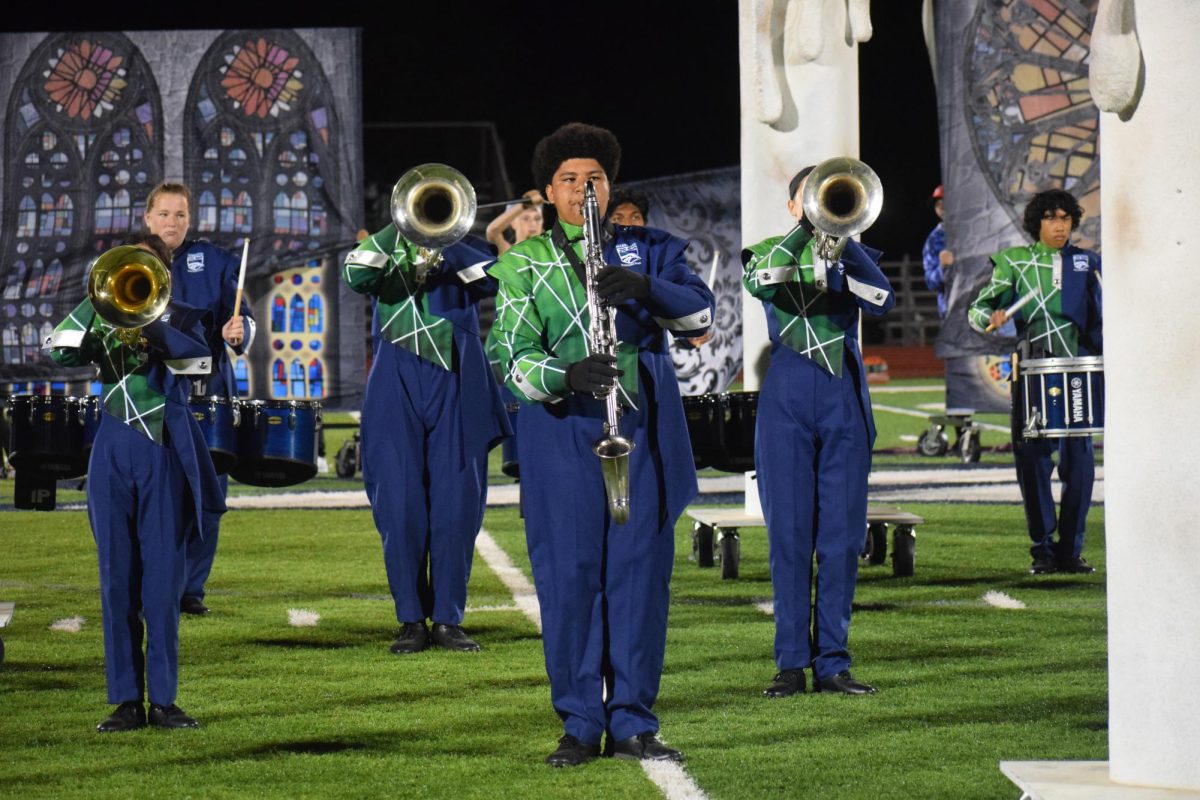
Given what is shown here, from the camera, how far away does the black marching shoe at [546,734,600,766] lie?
5.05m

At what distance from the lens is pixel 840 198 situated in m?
6.09

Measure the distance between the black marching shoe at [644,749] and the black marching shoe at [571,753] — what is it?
73 mm

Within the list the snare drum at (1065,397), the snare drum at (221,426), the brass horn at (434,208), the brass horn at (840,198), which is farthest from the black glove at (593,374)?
the snare drum at (1065,397)

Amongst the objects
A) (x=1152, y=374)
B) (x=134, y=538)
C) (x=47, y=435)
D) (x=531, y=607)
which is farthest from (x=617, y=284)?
(x=531, y=607)

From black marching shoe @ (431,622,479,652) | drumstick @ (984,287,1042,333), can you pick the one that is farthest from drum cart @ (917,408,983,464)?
black marching shoe @ (431,622,479,652)

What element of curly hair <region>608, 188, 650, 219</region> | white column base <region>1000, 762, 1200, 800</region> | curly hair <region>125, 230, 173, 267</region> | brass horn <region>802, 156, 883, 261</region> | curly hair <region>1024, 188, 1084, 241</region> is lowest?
white column base <region>1000, 762, 1200, 800</region>

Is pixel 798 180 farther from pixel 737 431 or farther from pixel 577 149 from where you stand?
pixel 737 431

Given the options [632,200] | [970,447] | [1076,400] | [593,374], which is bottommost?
[970,447]

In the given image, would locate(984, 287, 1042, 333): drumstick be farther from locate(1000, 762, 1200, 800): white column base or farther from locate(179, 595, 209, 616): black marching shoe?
locate(1000, 762, 1200, 800): white column base

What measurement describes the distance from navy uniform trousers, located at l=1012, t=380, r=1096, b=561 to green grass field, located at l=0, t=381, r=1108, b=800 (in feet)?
0.84

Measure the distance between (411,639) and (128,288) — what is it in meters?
2.29

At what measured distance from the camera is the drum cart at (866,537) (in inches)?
364

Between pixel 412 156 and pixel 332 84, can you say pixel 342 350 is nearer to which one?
pixel 332 84

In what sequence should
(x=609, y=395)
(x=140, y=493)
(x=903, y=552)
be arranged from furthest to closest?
(x=903, y=552), (x=140, y=493), (x=609, y=395)
